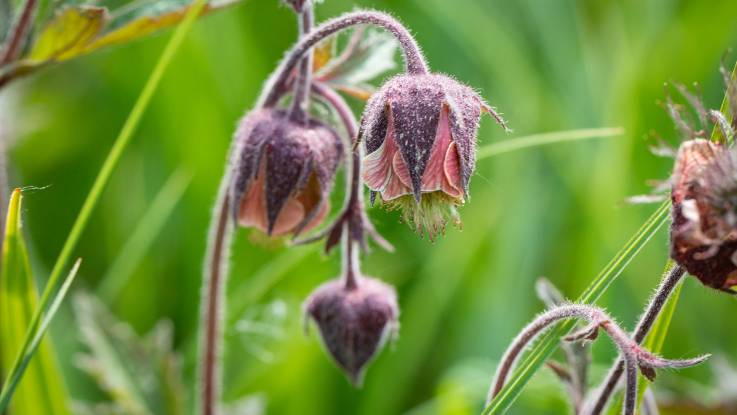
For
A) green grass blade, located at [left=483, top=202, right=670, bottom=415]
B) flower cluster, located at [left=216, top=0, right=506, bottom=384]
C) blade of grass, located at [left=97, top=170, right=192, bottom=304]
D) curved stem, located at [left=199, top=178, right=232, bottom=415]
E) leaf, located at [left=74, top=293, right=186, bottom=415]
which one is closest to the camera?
green grass blade, located at [left=483, top=202, right=670, bottom=415]

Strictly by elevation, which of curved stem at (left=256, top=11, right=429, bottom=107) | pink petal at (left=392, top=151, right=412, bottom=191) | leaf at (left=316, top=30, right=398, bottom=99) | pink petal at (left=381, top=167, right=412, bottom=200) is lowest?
pink petal at (left=381, top=167, right=412, bottom=200)

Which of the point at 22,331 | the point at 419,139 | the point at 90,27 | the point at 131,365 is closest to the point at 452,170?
the point at 419,139

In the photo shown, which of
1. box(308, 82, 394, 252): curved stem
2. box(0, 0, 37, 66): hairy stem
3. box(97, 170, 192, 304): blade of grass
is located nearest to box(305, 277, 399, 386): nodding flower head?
box(308, 82, 394, 252): curved stem

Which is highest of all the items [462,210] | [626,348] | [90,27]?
[90,27]

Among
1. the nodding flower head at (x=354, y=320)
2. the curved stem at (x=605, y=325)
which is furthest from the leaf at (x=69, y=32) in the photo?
the curved stem at (x=605, y=325)

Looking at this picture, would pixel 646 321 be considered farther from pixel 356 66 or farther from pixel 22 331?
pixel 22 331

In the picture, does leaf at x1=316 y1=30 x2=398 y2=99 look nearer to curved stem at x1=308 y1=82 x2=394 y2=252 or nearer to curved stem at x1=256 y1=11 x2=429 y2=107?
curved stem at x1=308 y1=82 x2=394 y2=252
